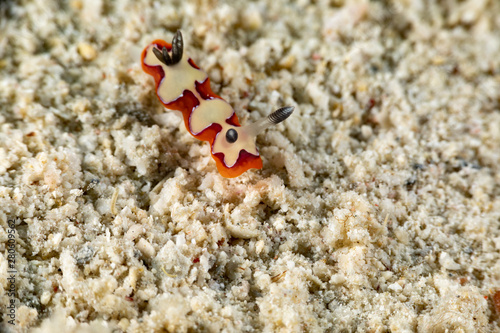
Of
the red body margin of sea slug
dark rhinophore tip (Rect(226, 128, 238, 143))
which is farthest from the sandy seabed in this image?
dark rhinophore tip (Rect(226, 128, 238, 143))

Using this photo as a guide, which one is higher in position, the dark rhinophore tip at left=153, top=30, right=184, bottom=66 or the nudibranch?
the dark rhinophore tip at left=153, top=30, right=184, bottom=66

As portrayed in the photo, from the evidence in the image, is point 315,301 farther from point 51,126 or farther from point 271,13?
point 271,13

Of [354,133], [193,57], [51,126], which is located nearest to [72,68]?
[51,126]

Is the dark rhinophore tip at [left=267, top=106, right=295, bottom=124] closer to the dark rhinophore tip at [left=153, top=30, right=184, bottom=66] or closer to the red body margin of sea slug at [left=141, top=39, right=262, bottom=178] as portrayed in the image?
the red body margin of sea slug at [left=141, top=39, right=262, bottom=178]

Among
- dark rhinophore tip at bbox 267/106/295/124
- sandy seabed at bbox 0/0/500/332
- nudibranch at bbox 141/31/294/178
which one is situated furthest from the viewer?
nudibranch at bbox 141/31/294/178

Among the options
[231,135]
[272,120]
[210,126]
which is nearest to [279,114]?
[272,120]
